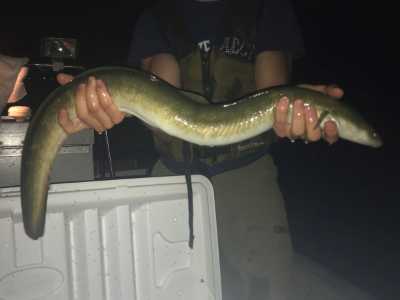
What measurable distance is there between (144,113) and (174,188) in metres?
0.39

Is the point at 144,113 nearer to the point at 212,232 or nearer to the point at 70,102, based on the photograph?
the point at 70,102

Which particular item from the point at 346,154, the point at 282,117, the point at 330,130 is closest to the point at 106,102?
the point at 282,117

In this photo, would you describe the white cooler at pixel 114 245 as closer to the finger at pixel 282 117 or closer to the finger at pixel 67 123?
the finger at pixel 67 123

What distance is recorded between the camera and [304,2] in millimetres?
23688

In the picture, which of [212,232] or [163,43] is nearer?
[212,232]

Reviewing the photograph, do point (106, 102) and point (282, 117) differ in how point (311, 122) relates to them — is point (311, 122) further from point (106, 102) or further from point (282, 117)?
point (106, 102)

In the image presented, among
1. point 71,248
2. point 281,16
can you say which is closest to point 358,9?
point 281,16

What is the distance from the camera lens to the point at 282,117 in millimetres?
1791

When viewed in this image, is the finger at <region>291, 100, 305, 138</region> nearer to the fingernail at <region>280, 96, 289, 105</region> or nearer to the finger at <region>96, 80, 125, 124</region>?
the fingernail at <region>280, 96, 289, 105</region>

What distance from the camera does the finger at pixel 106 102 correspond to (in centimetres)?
157

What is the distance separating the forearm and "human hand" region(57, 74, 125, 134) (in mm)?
914

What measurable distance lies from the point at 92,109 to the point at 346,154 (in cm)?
1217

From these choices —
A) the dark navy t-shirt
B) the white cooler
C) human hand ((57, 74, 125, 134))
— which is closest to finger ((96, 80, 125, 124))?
human hand ((57, 74, 125, 134))

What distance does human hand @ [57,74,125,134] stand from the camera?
156cm
